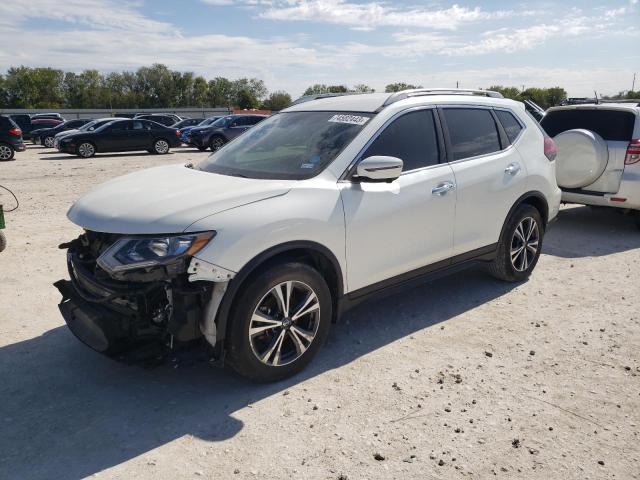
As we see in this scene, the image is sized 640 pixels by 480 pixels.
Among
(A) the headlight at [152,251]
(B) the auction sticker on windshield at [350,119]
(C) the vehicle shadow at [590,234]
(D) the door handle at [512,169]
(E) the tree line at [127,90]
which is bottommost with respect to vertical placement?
(C) the vehicle shadow at [590,234]

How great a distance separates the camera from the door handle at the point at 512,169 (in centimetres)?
511

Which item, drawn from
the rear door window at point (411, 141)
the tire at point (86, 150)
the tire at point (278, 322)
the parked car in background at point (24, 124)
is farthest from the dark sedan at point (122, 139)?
the tire at point (278, 322)

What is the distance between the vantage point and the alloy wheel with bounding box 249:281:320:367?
3.48 metres

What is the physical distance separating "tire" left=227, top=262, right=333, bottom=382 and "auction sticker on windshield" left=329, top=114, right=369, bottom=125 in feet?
4.12

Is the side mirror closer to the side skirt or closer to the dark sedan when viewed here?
the side skirt

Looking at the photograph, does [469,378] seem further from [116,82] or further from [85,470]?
[116,82]

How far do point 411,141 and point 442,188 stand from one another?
454mm

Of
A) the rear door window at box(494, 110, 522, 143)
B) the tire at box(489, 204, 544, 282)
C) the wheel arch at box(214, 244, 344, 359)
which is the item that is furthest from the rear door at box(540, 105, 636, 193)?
the wheel arch at box(214, 244, 344, 359)

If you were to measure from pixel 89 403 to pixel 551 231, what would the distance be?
6.85m

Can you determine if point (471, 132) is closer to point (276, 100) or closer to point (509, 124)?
point (509, 124)

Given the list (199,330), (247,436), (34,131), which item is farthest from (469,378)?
(34,131)

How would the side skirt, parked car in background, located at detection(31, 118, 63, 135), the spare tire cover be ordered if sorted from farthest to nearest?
1. parked car in background, located at detection(31, 118, 63, 135)
2. the spare tire cover
3. the side skirt

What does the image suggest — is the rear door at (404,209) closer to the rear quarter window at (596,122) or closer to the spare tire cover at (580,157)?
the spare tire cover at (580,157)

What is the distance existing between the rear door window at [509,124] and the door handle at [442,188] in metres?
1.21
